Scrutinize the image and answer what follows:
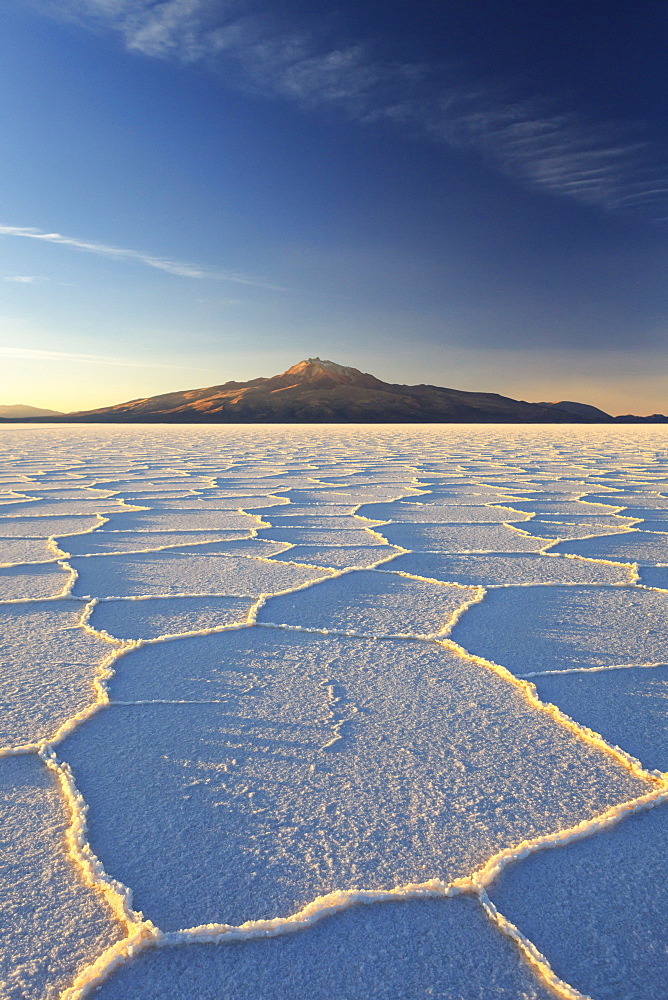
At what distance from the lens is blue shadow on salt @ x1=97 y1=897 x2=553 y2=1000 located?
714 millimetres

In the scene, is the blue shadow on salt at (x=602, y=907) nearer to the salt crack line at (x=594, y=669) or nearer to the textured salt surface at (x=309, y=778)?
the textured salt surface at (x=309, y=778)

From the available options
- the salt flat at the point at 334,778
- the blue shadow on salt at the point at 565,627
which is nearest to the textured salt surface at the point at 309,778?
the salt flat at the point at 334,778

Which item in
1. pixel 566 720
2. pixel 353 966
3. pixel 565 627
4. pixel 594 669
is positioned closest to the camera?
pixel 353 966

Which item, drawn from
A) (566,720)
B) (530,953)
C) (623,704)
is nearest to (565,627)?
(623,704)

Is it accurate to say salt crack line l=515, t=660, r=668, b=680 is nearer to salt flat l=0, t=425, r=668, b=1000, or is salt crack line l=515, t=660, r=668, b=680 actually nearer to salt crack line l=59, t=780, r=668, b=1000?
salt flat l=0, t=425, r=668, b=1000

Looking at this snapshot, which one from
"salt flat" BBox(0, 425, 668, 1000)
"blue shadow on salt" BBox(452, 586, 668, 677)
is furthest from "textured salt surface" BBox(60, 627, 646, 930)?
"blue shadow on salt" BBox(452, 586, 668, 677)

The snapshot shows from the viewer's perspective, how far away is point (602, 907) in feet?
2.69

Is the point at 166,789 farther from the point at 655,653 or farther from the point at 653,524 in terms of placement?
the point at 653,524

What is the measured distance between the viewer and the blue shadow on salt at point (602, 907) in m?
0.73

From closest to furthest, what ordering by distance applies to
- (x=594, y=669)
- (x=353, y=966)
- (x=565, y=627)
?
(x=353, y=966)
(x=594, y=669)
(x=565, y=627)

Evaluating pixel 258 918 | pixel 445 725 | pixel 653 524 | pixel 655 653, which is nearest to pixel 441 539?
pixel 653 524

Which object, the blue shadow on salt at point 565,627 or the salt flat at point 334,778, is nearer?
the salt flat at point 334,778

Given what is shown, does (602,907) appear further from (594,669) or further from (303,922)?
(594,669)

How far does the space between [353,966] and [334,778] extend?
14.2 inches
